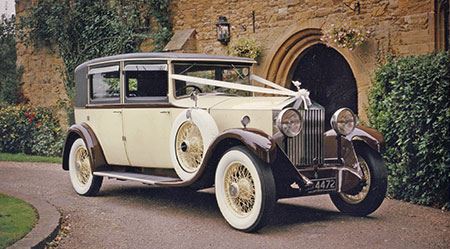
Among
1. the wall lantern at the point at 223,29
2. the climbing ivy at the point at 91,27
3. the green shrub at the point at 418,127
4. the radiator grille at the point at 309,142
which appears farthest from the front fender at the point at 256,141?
the climbing ivy at the point at 91,27

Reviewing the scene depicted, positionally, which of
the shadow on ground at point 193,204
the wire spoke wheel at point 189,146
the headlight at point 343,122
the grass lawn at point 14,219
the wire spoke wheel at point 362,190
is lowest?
the shadow on ground at point 193,204

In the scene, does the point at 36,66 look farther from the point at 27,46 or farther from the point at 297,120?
the point at 297,120

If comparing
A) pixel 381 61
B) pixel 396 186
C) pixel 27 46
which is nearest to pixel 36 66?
pixel 27 46

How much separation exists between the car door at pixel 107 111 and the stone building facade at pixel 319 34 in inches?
159

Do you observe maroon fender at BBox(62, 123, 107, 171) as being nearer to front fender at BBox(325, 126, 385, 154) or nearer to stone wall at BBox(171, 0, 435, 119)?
front fender at BBox(325, 126, 385, 154)

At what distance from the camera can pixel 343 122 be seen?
646cm

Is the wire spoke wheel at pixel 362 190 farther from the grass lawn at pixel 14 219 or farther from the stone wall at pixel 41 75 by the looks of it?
the stone wall at pixel 41 75

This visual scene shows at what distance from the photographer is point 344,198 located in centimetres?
682

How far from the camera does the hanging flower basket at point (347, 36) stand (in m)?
10.1

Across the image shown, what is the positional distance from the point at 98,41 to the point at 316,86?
590 centimetres

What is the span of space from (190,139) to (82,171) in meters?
2.42

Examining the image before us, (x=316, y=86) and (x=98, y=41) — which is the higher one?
(x=98, y=41)

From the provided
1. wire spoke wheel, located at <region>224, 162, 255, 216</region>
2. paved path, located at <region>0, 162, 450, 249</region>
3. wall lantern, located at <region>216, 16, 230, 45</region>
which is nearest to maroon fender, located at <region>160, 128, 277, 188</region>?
wire spoke wheel, located at <region>224, 162, 255, 216</region>

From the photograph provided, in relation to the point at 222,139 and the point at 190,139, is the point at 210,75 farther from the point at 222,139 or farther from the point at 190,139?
the point at 222,139
